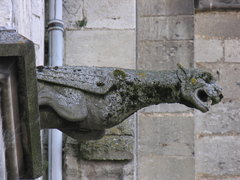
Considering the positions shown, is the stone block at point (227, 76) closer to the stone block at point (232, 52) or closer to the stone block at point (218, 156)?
the stone block at point (232, 52)

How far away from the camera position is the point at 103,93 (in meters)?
1.22

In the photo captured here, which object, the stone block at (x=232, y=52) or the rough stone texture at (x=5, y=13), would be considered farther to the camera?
the stone block at (x=232, y=52)

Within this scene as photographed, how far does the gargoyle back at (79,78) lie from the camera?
3.97ft

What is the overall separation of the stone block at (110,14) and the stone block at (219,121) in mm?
768

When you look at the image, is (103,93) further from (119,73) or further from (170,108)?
(170,108)

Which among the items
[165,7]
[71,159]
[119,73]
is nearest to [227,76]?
[165,7]

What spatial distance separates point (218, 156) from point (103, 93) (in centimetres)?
161

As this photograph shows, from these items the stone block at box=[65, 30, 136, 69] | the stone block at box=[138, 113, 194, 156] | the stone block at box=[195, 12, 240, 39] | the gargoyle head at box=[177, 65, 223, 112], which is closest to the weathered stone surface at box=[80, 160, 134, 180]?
the stone block at box=[138, 113, 194, 156]

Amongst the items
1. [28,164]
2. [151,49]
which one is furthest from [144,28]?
[28,164]

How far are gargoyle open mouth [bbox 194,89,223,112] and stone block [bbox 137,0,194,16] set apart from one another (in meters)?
1.27

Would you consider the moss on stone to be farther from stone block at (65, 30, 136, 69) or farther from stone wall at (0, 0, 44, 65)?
stone block at (65, 30, 136, 69)

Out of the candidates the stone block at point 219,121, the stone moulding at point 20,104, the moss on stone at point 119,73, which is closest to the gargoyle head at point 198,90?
the moss on stone at point 119,73

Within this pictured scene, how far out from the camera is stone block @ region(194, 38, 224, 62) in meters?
2.72

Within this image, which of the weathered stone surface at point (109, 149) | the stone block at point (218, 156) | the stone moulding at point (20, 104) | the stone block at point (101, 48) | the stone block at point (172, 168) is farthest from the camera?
the stone block at point (218, 156)
